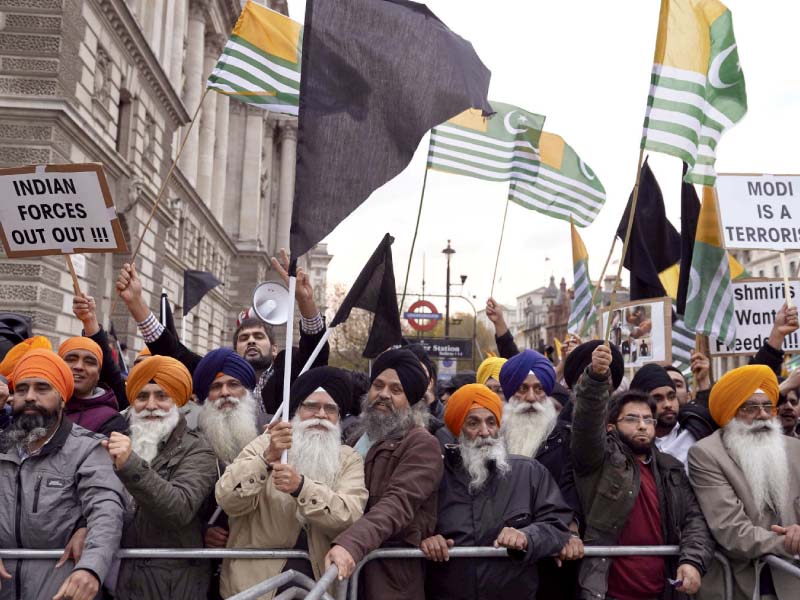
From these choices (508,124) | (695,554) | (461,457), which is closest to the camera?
(695,554)

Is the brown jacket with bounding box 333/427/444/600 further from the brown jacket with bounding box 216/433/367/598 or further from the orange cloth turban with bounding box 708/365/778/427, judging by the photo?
the orange cloth turban with bounding box 708/365/778/427

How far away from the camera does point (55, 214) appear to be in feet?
18.3

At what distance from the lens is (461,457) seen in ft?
13.8

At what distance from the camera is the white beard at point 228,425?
4512mm

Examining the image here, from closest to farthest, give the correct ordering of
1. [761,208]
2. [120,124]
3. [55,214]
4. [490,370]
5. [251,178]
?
1. [55,214]
2. [490,370]
3. [761,208]
4. [120,124]
5. [251,178]

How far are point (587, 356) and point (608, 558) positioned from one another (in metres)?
1.74

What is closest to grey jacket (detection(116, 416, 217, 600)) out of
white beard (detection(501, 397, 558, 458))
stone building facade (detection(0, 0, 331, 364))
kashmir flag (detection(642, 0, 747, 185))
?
white beard (detection(501, 397, 558, 458))

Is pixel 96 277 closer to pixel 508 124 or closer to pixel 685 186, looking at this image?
pixel 508 124

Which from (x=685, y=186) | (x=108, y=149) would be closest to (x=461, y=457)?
(x=685, y=186)

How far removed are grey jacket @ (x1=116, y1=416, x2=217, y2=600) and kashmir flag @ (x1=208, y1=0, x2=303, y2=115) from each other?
13.6 ft

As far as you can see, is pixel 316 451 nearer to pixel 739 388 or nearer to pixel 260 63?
pixel 739 388

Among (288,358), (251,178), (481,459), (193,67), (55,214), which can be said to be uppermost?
(193,67)

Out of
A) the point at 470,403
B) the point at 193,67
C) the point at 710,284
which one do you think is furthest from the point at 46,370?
the point at 193,67

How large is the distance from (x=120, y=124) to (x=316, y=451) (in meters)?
19.8
